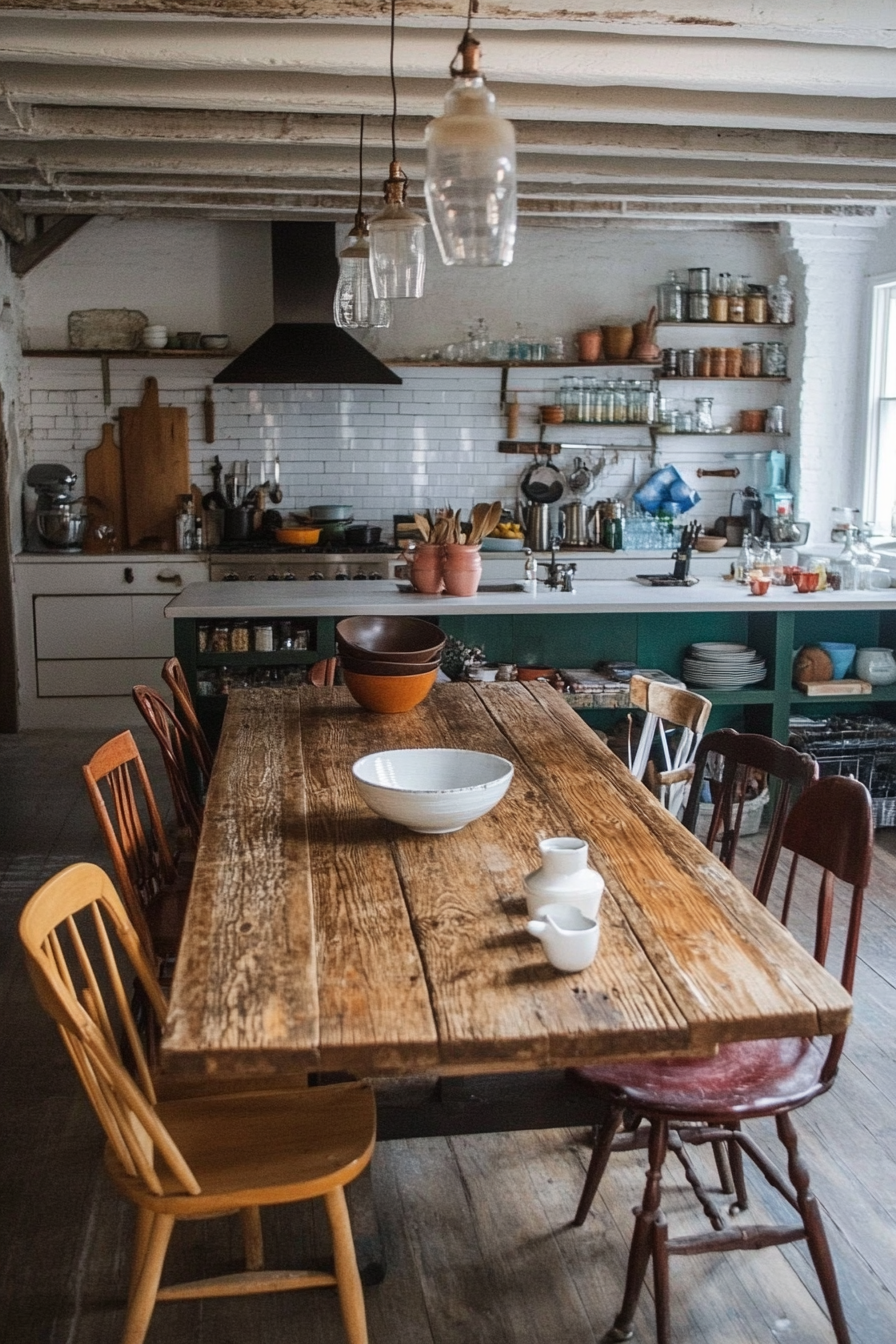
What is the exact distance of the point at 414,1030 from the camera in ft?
6.30

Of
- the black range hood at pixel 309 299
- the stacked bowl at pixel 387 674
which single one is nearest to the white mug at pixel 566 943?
the stacked bowl at pixel 387 674

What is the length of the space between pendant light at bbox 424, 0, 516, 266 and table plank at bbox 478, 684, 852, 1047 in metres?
1.22

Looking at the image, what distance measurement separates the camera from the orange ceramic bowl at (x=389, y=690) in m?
3.83

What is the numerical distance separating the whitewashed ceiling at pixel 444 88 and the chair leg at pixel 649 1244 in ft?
10.7

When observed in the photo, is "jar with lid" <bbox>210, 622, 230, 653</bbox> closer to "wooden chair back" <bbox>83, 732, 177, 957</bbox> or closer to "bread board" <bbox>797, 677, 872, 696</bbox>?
"wooden chair back" <bbox>83, 732, 177, 957</bbox>

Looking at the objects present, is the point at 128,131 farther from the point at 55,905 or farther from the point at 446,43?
the point at 55,905

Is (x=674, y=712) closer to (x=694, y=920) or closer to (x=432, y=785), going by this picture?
(x=432, y=785)

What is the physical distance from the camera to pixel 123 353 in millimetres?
8133

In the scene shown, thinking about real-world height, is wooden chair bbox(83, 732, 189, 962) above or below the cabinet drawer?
above

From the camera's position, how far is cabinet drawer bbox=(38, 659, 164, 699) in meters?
7.92

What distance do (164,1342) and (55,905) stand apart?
39.4 inches

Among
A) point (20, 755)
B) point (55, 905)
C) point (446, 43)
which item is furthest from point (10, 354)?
point (55, 905)

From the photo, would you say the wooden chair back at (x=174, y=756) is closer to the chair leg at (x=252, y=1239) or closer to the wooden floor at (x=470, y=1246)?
the wooden floor at (x=470, y=1246)

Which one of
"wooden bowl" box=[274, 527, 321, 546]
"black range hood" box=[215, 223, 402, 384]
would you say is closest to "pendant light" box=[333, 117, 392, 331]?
"wooden bowl" box=[274, 527, 321, 546]
